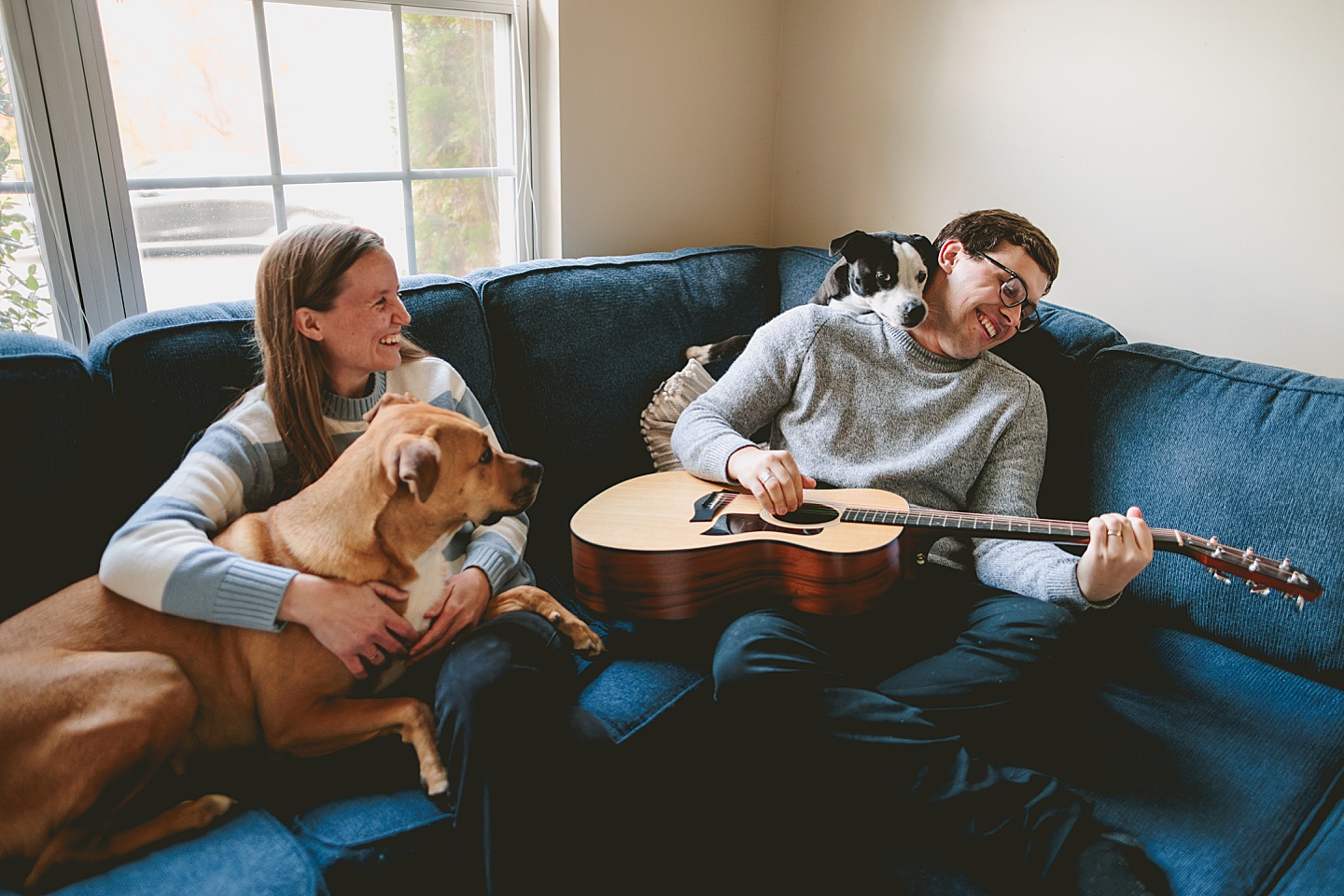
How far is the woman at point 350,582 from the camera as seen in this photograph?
1.22 meters

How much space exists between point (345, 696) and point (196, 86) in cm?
137

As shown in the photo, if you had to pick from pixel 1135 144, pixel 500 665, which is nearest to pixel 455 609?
pixel 500 665

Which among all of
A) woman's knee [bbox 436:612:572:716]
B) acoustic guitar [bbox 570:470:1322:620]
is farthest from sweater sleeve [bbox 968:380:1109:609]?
woman's knee [bbox 436:612:572:716]

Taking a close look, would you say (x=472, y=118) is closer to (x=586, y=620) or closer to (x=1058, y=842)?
(x=586, y=620)

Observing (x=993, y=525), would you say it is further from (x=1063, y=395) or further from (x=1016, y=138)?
(x=1016, y=138)

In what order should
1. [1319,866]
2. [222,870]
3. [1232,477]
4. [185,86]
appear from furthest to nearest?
[185,86] → [1232,477] → [1319,866] → [222,870]

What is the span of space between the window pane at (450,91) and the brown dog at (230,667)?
3.77 feet

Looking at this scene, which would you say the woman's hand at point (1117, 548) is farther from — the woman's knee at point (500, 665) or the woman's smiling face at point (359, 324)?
the woman's smiling face at point (359, 324)

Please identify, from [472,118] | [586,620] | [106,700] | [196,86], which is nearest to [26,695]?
[106,700]

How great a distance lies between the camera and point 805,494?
5.50 feet

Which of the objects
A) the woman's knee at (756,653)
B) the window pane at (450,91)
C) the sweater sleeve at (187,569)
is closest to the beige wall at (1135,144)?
the window pane at (450,91)

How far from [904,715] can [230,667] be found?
0.99 m

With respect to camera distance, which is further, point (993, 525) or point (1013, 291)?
point (1013, 291)

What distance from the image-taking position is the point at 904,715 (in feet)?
4.50
